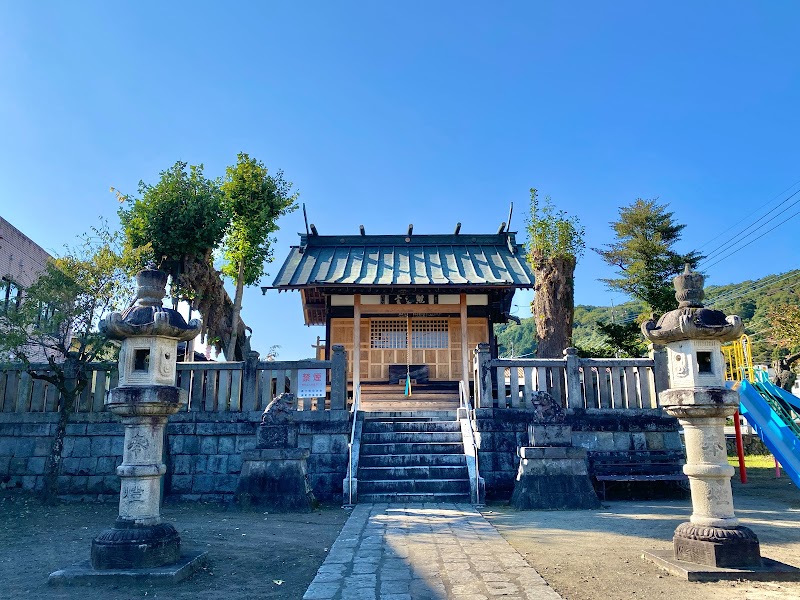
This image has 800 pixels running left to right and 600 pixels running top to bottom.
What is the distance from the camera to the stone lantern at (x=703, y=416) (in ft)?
17.5

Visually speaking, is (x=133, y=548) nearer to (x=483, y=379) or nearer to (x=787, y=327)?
(x=483, y=379)

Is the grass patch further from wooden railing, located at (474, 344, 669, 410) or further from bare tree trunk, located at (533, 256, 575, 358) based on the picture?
wooden railing, located at (474, 344, 669, 410)

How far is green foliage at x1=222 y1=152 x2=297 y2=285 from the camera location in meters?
16.5

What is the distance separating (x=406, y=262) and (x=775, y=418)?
1050cm

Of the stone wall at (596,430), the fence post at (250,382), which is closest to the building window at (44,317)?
the fence post at (250,382)

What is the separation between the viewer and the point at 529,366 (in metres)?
11.3

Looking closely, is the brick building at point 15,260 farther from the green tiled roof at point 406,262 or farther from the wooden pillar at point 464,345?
the wooden pillar at point 464,345

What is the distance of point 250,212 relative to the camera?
16625mm

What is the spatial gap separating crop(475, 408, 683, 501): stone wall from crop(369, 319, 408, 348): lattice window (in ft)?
22.2

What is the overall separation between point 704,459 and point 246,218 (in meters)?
14.1

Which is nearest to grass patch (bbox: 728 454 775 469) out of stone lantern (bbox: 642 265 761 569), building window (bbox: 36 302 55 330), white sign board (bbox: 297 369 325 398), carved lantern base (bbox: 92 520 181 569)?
stone lantern (bbox: 642 265 761 569)

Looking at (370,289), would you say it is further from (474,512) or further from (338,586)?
(338,586)

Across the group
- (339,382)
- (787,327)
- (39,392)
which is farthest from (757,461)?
(39,392)

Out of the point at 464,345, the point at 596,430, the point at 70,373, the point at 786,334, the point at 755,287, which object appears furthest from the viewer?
the point at 755,287
